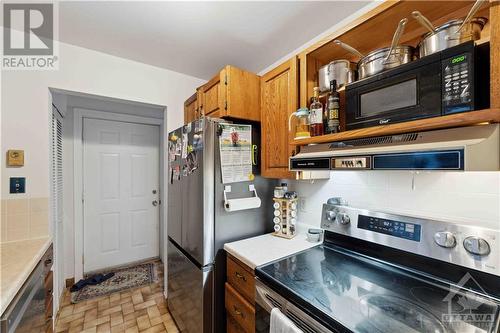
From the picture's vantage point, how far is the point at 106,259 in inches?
112

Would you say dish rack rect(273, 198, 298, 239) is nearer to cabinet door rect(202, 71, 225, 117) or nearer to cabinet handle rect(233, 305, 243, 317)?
cabinet handle rect(233, 305, 243, 317)

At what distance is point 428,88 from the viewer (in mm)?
777

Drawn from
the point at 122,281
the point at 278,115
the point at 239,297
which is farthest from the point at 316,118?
the point at 122,281

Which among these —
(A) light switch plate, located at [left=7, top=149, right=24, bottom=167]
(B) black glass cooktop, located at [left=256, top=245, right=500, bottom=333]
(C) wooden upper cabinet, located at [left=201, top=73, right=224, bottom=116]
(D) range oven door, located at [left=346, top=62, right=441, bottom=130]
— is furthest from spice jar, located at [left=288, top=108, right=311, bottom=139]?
(A) light switch plate, located at [left=7, top=149, right=24, bottom=167]

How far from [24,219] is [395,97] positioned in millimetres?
2520

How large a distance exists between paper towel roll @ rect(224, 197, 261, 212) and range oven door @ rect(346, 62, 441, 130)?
88 centimetres

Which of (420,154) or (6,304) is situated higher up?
(420,154)

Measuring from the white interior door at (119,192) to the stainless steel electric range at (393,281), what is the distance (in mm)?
2536

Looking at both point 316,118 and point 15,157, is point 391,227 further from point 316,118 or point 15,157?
point 15,157

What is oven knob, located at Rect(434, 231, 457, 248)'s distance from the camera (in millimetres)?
902

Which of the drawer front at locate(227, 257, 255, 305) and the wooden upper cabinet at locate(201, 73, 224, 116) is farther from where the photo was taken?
the wooden upper cabinet at locate(201, 73, 224, 116)

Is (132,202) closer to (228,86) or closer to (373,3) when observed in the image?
(228,86)

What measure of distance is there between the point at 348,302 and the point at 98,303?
102 inches

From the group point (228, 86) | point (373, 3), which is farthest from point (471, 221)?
point (228, 86)
